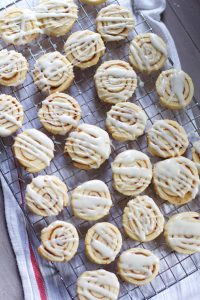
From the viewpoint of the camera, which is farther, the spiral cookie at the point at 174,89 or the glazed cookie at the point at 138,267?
the spiral cookie at the point at 174,89

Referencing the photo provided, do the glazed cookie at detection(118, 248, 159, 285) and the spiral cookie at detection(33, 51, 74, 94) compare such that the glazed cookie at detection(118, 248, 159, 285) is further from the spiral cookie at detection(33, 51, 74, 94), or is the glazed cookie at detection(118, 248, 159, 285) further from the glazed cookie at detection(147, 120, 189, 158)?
the spiral cookie at detection(33, 51, 74, 94)

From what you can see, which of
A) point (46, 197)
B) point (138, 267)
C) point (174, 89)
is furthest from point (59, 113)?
point (138, 267)

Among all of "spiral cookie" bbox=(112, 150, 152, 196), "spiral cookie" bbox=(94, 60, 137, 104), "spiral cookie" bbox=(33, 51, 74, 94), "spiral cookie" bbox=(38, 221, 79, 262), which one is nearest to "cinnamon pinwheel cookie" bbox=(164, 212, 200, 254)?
"spiral cookie" bbox=(112, 150, 152, 196)

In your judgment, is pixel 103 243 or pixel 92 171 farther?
pixel 92 171

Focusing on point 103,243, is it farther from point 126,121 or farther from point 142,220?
point 126,121

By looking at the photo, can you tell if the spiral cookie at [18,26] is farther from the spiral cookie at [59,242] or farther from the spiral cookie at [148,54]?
the spiral cookie at [59,242]

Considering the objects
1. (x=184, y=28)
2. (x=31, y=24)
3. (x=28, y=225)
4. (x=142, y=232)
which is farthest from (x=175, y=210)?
(x=31, y=24)

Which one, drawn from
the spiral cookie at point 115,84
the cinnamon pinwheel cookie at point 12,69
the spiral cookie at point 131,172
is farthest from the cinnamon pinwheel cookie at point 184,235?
the cinnamon pinwheel cookie at point 12,69
